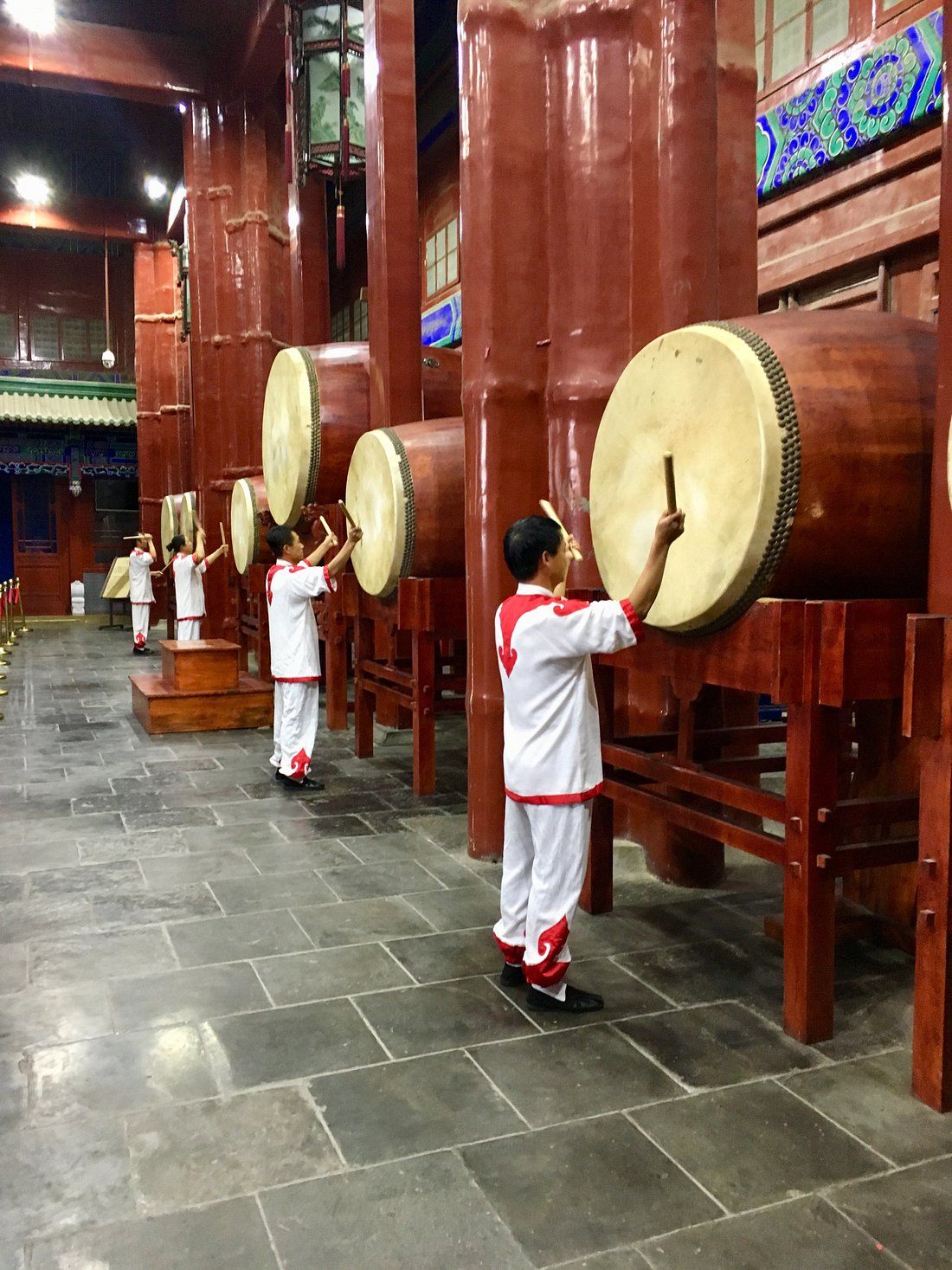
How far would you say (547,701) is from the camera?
2461mm

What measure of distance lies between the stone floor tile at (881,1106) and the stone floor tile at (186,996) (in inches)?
51.4

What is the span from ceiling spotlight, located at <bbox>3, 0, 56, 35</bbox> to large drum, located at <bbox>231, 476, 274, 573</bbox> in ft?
17.5

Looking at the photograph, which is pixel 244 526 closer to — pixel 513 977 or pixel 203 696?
pixel 203 696

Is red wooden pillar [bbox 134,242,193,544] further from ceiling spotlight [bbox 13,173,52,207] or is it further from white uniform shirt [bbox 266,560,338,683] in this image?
white uniform shirt [bbox 266,560,338,683]

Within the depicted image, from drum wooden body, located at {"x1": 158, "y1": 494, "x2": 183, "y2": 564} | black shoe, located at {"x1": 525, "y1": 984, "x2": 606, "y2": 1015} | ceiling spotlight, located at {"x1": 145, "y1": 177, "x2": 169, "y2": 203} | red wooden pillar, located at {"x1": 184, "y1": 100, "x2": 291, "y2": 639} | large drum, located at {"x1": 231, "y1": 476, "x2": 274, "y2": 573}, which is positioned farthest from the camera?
ceiling spotlight, located at {"x1": 145, "y1": 177, "x2": 169, "y2": 203}

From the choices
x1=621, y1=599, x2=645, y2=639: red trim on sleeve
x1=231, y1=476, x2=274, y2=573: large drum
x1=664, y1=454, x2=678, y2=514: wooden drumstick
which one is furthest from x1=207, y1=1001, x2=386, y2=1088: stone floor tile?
x1=231, y1=476, x2=274, y2=573: large drum

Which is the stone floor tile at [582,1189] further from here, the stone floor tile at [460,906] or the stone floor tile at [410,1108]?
the stone floor tile at [460,906]

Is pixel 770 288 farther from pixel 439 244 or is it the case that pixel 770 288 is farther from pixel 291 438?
pixel 439 244

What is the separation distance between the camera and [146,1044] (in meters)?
2.37

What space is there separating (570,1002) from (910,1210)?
924 millimetres

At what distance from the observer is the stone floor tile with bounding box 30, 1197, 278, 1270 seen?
5.27 feet

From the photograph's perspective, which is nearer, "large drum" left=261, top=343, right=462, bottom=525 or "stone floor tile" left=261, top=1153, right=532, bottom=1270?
"stone floor tile" left=261, top=1153, right=532, bottom=1270

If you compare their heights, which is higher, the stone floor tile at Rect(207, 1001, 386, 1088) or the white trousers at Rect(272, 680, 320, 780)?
the white trousers at Rect(272, 680, 320, 780)

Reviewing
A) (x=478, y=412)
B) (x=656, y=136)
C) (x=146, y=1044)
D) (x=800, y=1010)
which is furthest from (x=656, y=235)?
(x=146, y=1044)
